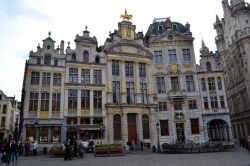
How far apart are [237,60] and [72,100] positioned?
38.9 m

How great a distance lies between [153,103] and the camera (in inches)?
1633

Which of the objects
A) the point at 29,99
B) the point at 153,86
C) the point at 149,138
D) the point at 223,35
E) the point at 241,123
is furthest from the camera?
the point at 223,35

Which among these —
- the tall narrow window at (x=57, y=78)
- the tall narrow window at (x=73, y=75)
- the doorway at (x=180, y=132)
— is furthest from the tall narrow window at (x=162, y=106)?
the tall narrow window at (x=57, y=78)

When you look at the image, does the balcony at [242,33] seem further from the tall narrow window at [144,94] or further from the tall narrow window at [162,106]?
the tall narrow window at [144,94]

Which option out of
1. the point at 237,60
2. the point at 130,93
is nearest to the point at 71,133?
the point at 130,93

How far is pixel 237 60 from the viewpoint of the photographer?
179 feet

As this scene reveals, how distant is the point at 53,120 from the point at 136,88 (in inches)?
577

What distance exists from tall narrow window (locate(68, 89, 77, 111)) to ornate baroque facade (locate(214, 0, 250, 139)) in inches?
1364

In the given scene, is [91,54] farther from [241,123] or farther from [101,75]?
[241,123]

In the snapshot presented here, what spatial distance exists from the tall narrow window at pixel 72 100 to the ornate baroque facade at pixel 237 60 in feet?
114

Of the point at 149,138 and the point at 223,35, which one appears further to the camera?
the point at 223,35

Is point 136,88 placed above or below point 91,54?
below

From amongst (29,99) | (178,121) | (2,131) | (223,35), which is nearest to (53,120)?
(29,99)

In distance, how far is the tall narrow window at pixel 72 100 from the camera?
Result: 36906mm
